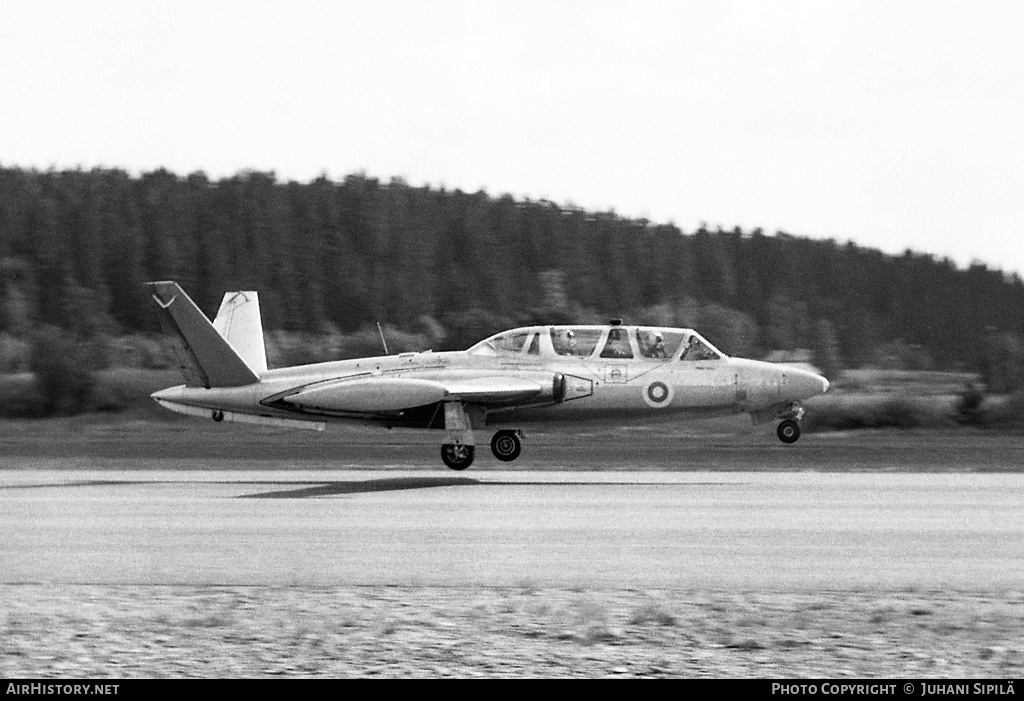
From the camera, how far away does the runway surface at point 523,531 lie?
11.7m

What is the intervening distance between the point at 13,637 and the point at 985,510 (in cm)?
1196

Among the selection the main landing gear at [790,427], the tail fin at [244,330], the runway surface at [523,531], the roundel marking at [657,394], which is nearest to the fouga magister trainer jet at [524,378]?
the roundel marking at [657,394]

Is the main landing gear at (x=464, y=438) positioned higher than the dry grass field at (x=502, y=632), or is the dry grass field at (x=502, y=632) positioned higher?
the main landing gear at (x=464, y=438)

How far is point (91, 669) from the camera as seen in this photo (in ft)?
25.7

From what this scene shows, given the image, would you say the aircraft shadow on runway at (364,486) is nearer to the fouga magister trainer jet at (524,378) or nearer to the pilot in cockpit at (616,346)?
the fouga magister trainer jet at (524,378)

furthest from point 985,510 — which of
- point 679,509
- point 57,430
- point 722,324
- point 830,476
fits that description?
point 722,324

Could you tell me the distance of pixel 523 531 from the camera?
14648 millimetres

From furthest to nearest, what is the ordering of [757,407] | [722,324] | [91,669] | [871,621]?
[722,324] → [757,407] → [871,621] → [91,669]

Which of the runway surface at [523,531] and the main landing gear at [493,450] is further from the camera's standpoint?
the main landing gear at [493,450]

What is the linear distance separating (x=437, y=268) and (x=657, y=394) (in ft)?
288

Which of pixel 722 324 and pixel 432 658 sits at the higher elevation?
pixel 722 324

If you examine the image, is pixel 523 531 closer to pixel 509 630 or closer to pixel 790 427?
pixel 509 630

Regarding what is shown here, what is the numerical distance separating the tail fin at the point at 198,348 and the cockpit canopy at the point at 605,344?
4.16 metres

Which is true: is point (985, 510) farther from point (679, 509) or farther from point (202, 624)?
point (202, 624)
